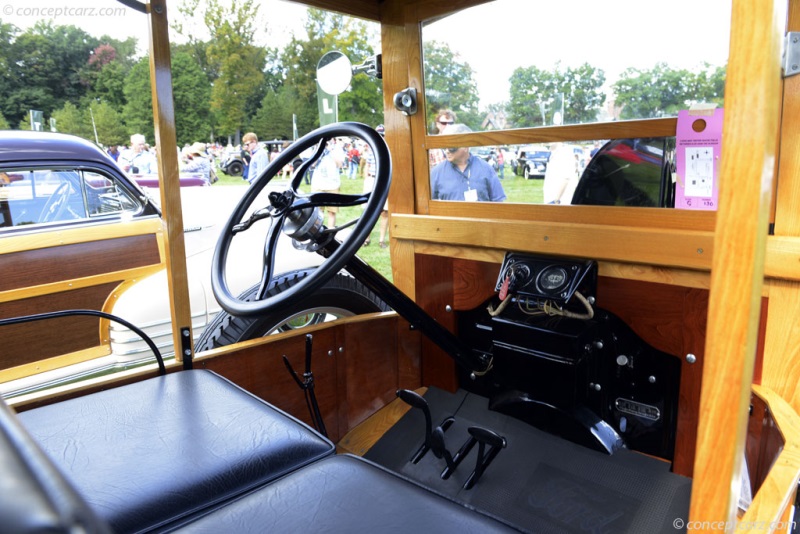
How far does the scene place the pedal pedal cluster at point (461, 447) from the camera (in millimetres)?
1678

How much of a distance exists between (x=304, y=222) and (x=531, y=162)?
77 cm

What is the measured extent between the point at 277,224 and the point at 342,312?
3.22ft

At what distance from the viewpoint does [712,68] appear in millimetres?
1393

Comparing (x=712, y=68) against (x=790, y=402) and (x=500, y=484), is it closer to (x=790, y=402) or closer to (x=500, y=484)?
(x=790, y=402)

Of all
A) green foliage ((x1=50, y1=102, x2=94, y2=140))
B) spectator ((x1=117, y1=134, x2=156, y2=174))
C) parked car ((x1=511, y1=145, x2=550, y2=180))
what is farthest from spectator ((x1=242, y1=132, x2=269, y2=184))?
parked car ((x1=511, y1=145, x2=550, y2=180))

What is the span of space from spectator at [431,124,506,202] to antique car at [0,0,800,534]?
0.13 ft

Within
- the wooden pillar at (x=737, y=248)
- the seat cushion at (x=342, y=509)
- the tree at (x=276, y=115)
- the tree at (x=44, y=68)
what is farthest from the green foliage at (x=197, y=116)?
the wooden pillar at (x=737, y=248)

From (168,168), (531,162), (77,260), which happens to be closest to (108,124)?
(77,260)

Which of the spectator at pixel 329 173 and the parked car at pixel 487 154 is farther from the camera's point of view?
the spectator at pixel 329 173

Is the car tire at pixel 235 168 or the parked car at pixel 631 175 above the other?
the car tire at pixel 235 168

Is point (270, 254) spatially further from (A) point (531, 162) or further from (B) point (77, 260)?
(B) point (77, 260)

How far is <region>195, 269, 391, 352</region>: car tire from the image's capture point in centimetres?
206

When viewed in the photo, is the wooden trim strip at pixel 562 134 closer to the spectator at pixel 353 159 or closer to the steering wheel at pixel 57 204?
the steering wheel at pixel 57 204

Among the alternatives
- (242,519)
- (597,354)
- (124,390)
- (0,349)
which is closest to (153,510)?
(242,519)
